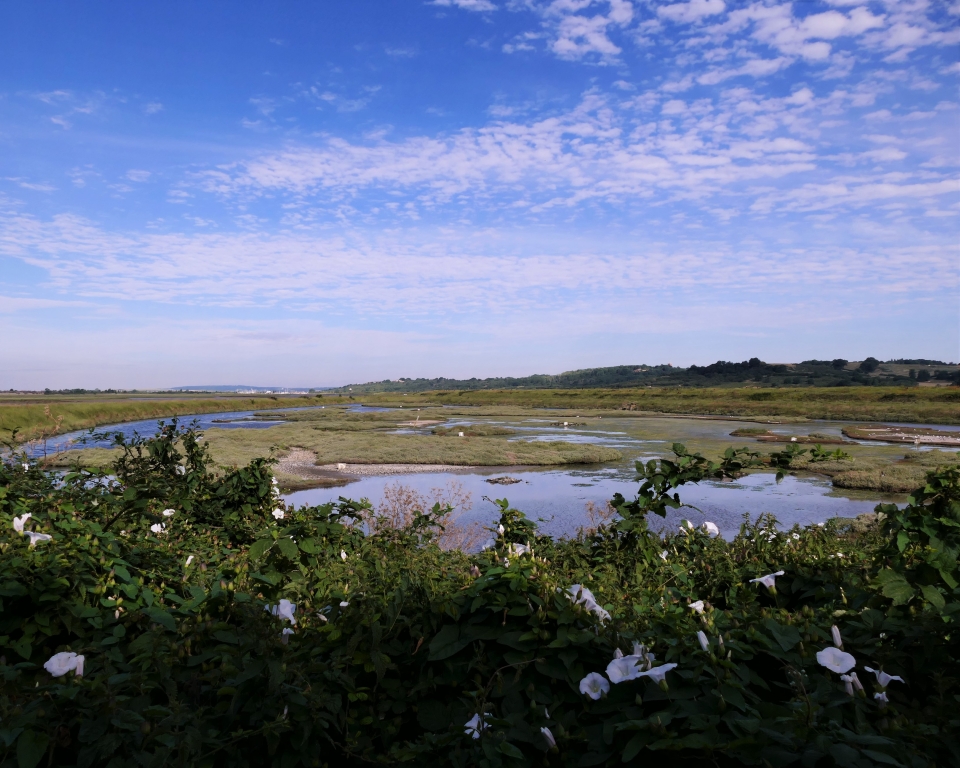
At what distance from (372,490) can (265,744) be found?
1639cm

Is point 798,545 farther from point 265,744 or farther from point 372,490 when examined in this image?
point 372,490

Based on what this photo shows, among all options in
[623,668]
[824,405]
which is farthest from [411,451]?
[824,405]

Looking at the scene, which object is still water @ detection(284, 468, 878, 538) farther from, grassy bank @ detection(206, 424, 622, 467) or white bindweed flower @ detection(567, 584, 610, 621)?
white bindweed flower @ detection(567, 584, 610, 621)

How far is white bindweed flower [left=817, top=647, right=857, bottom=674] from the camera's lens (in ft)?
6.11

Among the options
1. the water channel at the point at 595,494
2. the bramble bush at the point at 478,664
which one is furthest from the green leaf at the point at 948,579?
the water channel at the point at 595,494

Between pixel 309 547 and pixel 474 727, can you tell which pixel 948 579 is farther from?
pixel 309 547

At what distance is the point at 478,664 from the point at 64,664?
1.50 meters

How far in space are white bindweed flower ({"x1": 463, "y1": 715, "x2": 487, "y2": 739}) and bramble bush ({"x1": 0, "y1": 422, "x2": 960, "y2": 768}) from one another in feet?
0.04

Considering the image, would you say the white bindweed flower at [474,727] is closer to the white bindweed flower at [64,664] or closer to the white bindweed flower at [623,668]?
the white bindweed flower at [623,668]

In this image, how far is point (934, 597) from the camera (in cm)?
243

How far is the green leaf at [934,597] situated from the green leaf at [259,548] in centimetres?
344

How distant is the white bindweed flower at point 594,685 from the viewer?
1.94m

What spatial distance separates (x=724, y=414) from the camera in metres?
57.7

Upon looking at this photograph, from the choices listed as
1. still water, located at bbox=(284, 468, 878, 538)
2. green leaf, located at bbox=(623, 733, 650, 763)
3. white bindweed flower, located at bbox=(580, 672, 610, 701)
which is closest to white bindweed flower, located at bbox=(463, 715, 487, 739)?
white bindweed flower, located at bbox=(580, 672, 610, 701)
